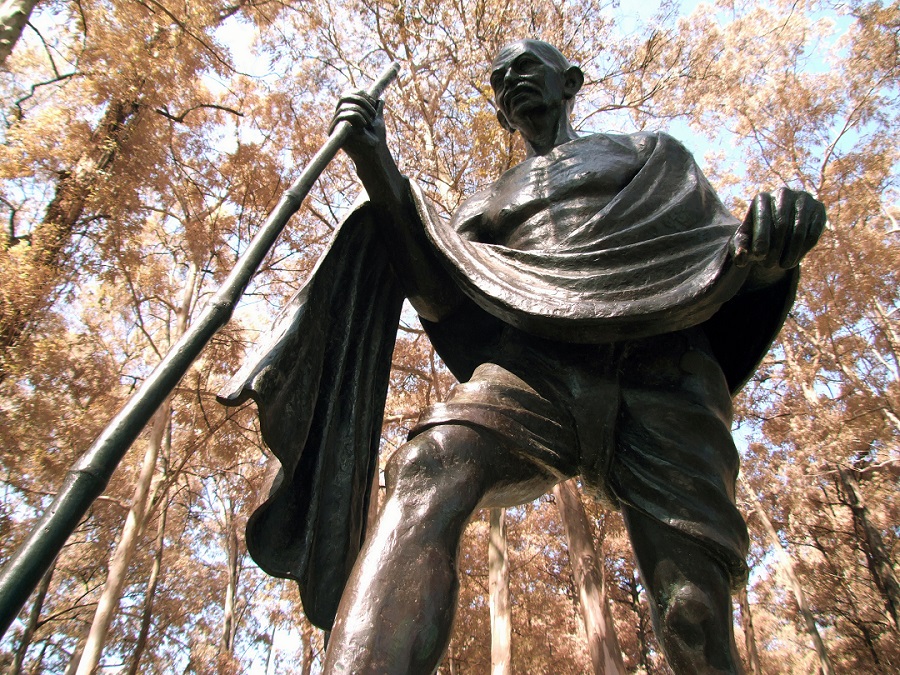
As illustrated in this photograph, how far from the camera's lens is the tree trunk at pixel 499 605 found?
7.82 meters

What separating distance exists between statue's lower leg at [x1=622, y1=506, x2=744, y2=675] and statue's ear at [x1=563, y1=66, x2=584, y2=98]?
160cm

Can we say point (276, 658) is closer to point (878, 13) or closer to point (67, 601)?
point (67, 601)

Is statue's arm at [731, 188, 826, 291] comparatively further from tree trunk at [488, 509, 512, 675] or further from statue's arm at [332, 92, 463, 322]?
tree trunk at [488, 509, 512, 675]

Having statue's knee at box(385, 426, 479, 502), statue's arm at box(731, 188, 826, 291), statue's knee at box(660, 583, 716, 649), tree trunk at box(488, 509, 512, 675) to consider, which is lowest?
statue's knee at box(660, 583, 716, 649)

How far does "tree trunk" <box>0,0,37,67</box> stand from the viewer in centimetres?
478

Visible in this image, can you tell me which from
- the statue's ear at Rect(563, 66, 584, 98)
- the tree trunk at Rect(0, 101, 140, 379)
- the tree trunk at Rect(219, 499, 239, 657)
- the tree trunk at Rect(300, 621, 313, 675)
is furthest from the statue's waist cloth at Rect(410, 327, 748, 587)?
the tree trunk at Rect(219, 499, 239, 657)

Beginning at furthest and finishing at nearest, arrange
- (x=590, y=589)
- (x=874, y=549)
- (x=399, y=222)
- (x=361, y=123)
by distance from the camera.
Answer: (x=874, y=549)
(x=590, y=589)
(x=399, y=222)
(x=361, y=123)

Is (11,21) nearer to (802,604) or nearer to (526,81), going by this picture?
(526,81)

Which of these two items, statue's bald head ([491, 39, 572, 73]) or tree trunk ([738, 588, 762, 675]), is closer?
statue's bald head ([491, 39, 572, 73])

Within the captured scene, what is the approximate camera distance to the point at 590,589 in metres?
7.44

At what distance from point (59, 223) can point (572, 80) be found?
636 cm

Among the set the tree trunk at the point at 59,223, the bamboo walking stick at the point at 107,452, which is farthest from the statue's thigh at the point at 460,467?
the tree trunk at the point at 59,223

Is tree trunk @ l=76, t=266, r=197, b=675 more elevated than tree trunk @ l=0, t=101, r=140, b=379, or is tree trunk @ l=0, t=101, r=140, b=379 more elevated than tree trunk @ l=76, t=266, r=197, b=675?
tree trunk @ l=0, t=101, r=140, b=379

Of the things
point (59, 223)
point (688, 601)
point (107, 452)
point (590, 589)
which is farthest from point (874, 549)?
point (107, 452)
